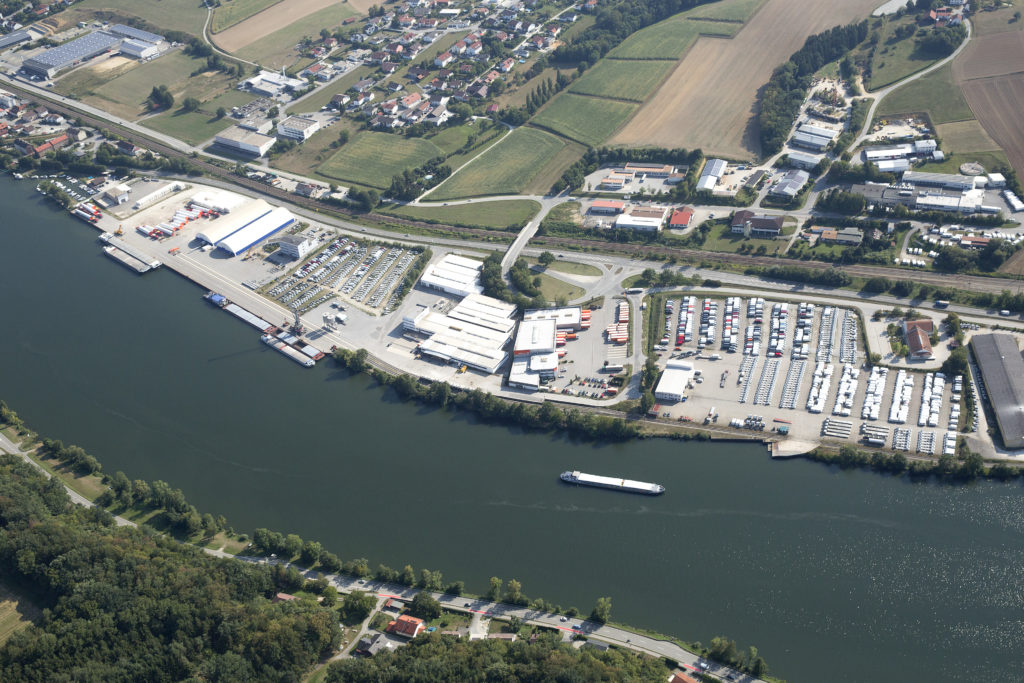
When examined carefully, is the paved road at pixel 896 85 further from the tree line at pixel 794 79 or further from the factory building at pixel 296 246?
the factory building at pixel 296 246

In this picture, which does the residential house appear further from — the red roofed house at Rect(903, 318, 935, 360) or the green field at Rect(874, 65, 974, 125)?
the green field at Rect(874, 65, 974, 125)

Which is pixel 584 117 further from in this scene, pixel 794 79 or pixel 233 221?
pixel 233 221

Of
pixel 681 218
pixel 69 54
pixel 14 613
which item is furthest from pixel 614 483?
pixel 69 54

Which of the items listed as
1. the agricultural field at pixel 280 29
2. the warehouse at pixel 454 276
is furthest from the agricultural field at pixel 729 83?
the agricultural field at pixel 280 29

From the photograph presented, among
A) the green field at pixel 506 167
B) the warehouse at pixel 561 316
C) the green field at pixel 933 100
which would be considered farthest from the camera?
the green field at pixel 506 167

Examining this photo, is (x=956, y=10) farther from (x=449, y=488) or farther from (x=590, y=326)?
(x=449, y=488)
